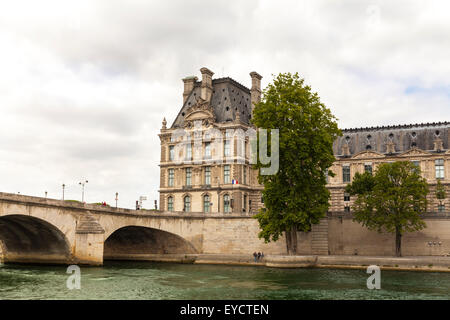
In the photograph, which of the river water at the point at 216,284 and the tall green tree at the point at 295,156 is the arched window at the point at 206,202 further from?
the river water at the point at 216,284

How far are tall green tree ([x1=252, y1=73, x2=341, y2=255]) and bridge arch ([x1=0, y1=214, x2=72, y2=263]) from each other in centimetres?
2135

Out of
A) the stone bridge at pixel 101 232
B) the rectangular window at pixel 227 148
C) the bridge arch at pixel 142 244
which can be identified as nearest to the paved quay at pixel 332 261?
the bridge arch at pixel 142 244

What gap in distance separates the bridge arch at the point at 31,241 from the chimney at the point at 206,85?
39.9 metres

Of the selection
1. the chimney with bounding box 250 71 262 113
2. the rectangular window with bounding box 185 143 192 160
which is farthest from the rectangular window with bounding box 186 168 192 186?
the chimney with bounding box 250 71 262 113

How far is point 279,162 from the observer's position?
5912 centimetres

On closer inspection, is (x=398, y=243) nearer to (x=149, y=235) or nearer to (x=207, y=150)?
(x=149, y=235)

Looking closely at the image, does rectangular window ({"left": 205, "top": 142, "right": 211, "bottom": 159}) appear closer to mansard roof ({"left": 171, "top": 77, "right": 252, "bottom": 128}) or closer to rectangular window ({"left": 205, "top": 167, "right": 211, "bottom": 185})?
rectangular window ({"left": 205, "top": 167, "right": 211, "bottom": 185})

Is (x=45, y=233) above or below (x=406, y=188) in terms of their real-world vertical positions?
below

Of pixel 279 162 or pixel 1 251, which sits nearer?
pixel 279 162

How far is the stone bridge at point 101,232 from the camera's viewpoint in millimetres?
54875
